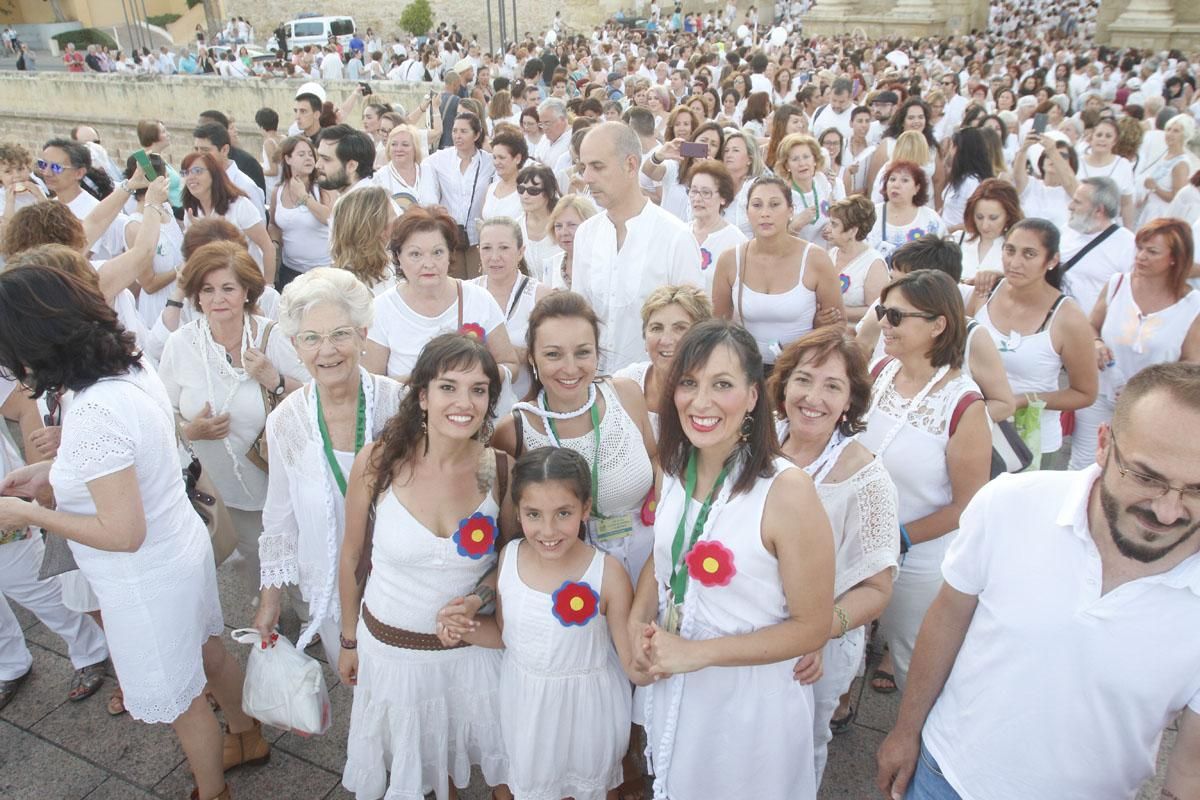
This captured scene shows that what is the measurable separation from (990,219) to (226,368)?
4307 millimetres

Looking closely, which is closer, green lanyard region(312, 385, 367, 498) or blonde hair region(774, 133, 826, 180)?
green lanyard region(312, 385, 367, 498)

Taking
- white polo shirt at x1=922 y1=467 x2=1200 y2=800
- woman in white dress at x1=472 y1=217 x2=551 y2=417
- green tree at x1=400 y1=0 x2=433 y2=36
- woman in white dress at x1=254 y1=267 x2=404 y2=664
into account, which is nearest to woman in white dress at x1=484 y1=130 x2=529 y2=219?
woman in white dress at x1=472 y1=217 x2=551 y2=417

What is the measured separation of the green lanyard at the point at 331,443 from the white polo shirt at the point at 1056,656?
2.05 metres

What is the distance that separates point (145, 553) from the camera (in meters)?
2.65

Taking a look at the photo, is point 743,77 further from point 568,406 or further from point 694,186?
point 568,406

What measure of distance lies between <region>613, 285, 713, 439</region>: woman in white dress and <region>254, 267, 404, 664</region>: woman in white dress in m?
1.03

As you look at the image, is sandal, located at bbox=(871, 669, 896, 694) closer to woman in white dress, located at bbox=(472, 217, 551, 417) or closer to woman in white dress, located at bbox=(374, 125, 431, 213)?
woman in white dress, located at bbox=(472, 217, 551, 417)

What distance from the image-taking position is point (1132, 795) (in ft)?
6.29

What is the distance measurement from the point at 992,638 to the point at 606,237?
9.63 feet

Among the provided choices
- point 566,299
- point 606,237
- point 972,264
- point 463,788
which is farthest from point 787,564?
point 972,264

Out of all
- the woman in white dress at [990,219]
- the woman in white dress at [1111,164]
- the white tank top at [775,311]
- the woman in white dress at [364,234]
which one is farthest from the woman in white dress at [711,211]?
the woman in white dress at [1111,164]

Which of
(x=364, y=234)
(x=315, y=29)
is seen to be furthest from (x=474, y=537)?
(x=315, y=29)

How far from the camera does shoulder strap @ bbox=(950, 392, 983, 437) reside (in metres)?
2.82

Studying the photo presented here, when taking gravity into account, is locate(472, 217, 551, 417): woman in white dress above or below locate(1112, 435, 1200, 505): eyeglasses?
below
